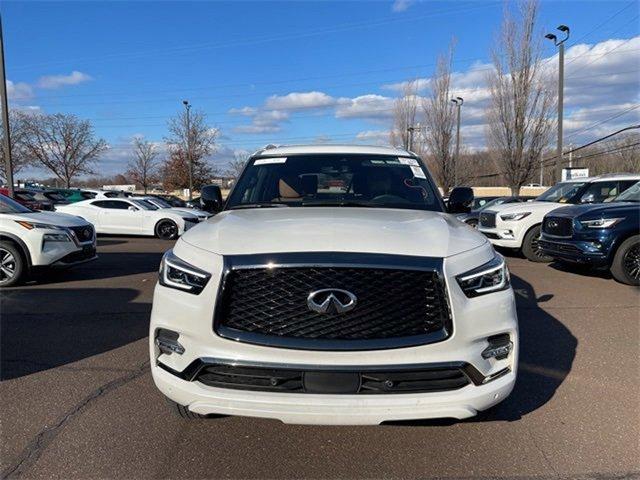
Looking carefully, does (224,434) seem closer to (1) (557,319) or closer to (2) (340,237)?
(2) (340,237)

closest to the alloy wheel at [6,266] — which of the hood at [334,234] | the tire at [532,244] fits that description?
the hood at [334,234]

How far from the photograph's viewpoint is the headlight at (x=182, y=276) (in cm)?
270

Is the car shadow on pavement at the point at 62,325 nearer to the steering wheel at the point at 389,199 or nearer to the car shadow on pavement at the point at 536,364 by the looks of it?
the steering wheel at the point at 389,199

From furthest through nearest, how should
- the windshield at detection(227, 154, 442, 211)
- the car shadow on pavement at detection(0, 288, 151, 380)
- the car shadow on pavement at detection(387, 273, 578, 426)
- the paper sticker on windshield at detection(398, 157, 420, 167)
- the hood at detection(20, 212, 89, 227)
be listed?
1. the hood at detection(20, 212, 89, 227)
2. the paper sticker on windshield at detection(398, 157, 420, 167)
3. the car shadow on pavement at detection(0, 288, 151, 380)
4. the windshield at detection(227, 154, 442, 211)
5. the car shadow on pavement at detection(387, 273, 578, 426)

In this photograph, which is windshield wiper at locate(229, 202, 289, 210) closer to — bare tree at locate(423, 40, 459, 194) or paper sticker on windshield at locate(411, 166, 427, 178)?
paper sticker on windshield at locate(411, 166, 427, 178)

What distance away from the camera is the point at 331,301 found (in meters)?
2.55

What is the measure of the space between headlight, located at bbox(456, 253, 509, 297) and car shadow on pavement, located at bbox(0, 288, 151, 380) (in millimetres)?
3463

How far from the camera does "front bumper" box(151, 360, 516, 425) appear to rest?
2512mm

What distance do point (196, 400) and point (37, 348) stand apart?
2903 millimetres

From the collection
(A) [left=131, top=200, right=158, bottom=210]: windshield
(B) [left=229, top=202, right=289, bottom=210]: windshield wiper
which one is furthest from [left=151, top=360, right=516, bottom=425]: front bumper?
(A) [left=131, top=200, right=158, bottom=210]: windshield

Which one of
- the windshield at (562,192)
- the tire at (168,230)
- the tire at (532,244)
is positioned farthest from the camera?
the tire at (168,230)

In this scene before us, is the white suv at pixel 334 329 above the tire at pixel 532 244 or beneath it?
above

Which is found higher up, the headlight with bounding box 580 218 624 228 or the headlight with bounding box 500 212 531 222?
the headlight with bounding box 580 218 624 228

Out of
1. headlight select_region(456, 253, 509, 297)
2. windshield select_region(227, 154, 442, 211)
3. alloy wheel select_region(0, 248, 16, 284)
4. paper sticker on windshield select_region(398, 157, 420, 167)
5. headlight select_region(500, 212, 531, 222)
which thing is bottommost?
alloy wheel select_region(0, 248, 16, 284)
